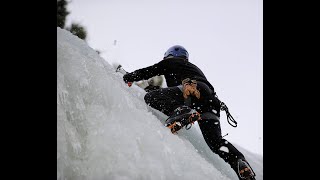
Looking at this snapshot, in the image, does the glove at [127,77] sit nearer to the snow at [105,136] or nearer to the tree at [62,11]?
the snow at [105,136]

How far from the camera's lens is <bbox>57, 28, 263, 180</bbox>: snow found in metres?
2.28

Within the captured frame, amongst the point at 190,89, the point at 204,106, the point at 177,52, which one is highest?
the point at 177,52

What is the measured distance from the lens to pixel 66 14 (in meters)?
8.71

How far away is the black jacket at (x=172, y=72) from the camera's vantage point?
4.04 m

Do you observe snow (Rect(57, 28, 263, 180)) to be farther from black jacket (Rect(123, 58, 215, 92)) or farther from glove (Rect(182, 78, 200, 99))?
black jacket (Rect(123, 58, 215, 92))

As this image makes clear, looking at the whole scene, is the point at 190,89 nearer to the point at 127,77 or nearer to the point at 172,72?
the point at 172,72

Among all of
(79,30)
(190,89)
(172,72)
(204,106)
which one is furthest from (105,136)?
(79,30)

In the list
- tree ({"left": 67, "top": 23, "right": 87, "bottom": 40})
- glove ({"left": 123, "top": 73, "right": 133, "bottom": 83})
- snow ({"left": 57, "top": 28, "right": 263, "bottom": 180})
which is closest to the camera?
snow ({"left": 57, "top": 28, "right": 263, "bottom": 180})

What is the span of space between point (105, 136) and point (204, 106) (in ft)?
5.10

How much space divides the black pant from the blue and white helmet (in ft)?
2.45

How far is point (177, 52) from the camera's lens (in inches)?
175

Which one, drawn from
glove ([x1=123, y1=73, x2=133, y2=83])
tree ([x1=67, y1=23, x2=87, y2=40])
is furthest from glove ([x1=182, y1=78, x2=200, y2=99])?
tree ([x1=67, y1=23, x2=87, y2=40])
